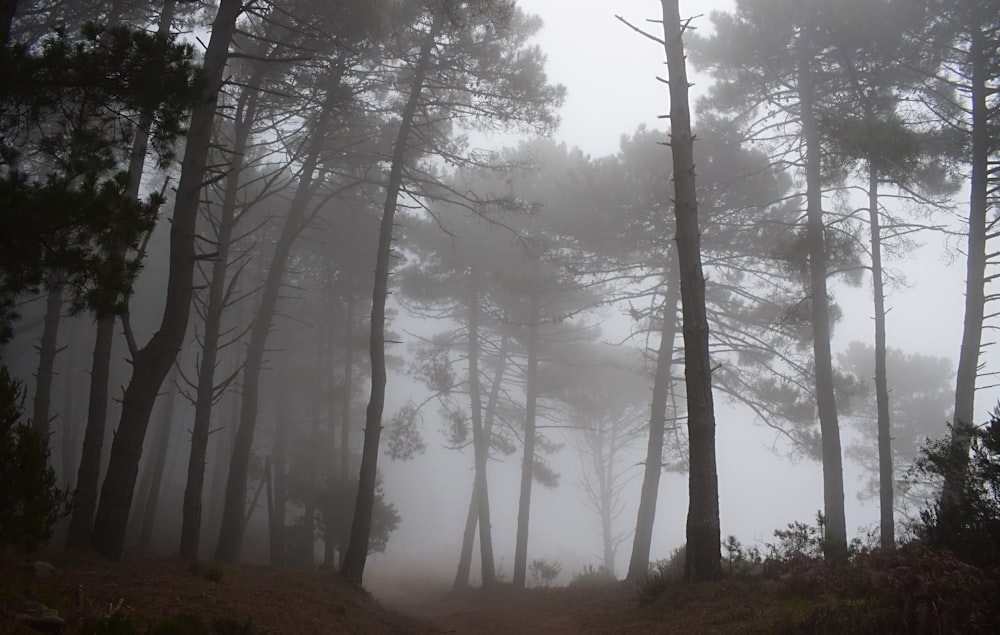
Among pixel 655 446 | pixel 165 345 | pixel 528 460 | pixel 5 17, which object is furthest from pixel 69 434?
pixel 5 17

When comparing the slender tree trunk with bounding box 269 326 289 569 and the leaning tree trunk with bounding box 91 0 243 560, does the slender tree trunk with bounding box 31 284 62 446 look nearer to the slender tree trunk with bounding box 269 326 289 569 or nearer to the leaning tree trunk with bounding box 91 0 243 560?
the slender tree trunk with bounding box 269 326 289 569

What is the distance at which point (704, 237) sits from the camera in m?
16.9

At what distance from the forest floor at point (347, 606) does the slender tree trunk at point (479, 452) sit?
8803 mm

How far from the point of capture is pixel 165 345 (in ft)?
24.9

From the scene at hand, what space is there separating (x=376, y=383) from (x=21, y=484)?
648 centimetres

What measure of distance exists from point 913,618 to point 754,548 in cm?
382

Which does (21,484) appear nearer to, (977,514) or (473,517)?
(977,514)

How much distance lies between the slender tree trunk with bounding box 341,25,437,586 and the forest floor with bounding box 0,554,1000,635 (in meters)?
0.65

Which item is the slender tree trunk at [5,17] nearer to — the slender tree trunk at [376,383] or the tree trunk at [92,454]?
the tree trunk at [92,454]

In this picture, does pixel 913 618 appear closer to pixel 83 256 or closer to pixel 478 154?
pixel 83 256

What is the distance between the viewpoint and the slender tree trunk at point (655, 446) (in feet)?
50.9

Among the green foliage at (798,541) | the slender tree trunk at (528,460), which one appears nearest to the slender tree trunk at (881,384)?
the green foliage at (798,541)

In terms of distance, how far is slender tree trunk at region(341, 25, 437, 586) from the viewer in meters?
10.5

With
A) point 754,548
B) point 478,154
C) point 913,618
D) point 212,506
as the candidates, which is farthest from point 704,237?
point 212,506
